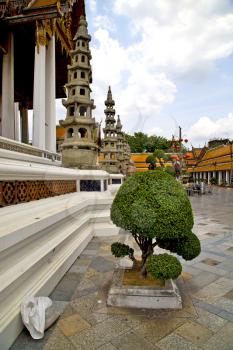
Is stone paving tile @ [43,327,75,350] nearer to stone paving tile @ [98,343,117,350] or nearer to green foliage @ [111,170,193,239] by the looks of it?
stone paving tile @ [98,343,117,350]

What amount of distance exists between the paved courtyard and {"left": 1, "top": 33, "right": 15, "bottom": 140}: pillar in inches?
389

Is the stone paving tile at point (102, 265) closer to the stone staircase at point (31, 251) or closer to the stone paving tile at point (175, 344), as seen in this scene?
the stone staircase at point (31, 251)


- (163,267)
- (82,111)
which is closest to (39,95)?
(82,111)

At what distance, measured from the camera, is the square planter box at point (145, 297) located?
3164mm

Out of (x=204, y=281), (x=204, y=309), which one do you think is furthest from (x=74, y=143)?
(x=204, y=309)

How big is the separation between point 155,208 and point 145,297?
1146 millimetres

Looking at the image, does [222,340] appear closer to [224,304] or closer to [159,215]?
[224,304]

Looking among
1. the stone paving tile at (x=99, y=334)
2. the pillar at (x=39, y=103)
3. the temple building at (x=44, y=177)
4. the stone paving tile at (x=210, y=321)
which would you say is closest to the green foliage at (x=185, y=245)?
the stone paving tile at (x=210, y=321)

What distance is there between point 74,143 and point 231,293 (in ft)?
20.7

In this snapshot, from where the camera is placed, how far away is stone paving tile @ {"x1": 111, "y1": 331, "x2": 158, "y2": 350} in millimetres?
2453

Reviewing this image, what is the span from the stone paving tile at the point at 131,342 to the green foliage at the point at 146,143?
5897 centimetres

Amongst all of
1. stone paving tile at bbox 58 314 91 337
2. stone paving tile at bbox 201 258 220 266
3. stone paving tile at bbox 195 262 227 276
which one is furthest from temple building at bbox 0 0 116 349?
stone paving tile at bbox 201 258 220 266

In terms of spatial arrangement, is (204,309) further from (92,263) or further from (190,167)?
(190,167)

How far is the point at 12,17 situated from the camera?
36.9 feet
